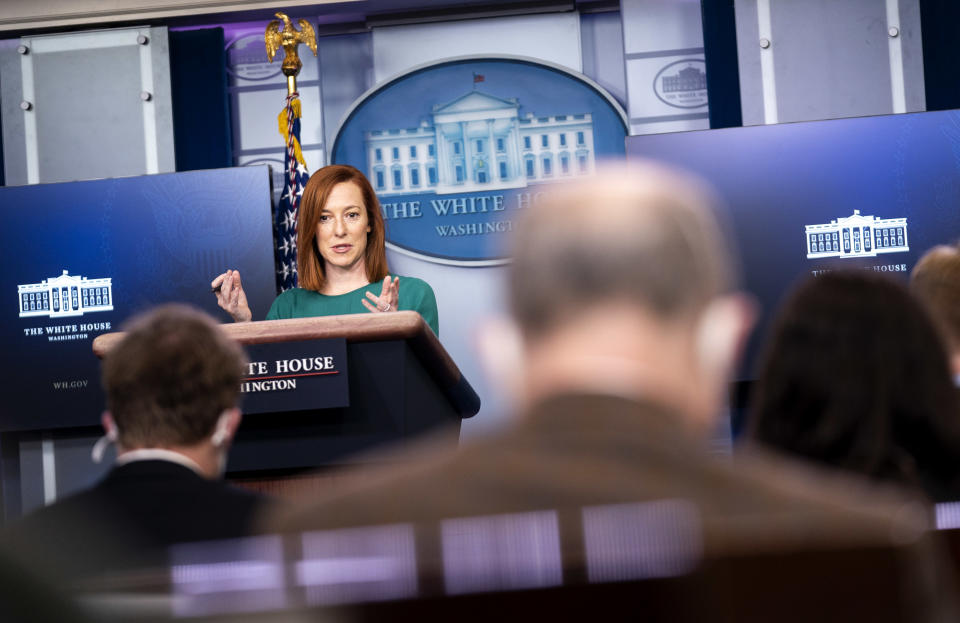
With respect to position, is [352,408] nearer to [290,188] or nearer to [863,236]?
[290,188]

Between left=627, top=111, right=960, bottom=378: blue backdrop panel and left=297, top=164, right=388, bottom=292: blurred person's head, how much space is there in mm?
1684

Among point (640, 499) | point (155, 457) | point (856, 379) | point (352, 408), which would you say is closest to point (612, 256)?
point (640, 499)

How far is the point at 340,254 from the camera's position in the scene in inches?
159

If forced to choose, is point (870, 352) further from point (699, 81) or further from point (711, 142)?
point (699, 81)

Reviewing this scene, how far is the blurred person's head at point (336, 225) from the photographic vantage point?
13.2ft

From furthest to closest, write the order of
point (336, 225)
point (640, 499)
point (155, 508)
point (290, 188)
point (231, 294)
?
point (290, 188) → point (336, 225) → point (231, 294) → point (155, 508) → point (640, 499)

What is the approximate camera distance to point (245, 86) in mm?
6293

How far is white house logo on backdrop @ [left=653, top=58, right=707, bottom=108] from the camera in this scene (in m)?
6.11

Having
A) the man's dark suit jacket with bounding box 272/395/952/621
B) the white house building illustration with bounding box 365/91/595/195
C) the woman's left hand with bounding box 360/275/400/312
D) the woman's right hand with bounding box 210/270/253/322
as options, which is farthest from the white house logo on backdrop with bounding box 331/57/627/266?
the man's dark suit jacket with bounding box 272/395/952/621

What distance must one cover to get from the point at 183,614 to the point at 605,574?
0.25m

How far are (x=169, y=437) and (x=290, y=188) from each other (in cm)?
394

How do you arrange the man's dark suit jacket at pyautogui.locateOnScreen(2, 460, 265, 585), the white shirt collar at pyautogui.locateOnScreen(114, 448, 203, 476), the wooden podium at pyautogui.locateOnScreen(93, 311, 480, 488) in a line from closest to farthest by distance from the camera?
1. the man's dark suit jacket at pyautogui.locateOnScreen(2, 460, 265, 585)
2. the white shirt collar at pyautogui.locateOnScreen(114, 448, 203, 476)
3. the wooden podium at pyautogui.locateOnScreen(93, 311, 480, 488)

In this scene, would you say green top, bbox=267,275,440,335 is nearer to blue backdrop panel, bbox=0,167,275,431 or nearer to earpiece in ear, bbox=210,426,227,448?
blue backdrop panel, bbox=0,167,275,431

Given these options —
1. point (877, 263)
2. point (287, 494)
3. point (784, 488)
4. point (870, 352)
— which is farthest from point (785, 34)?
point (784, 488)
